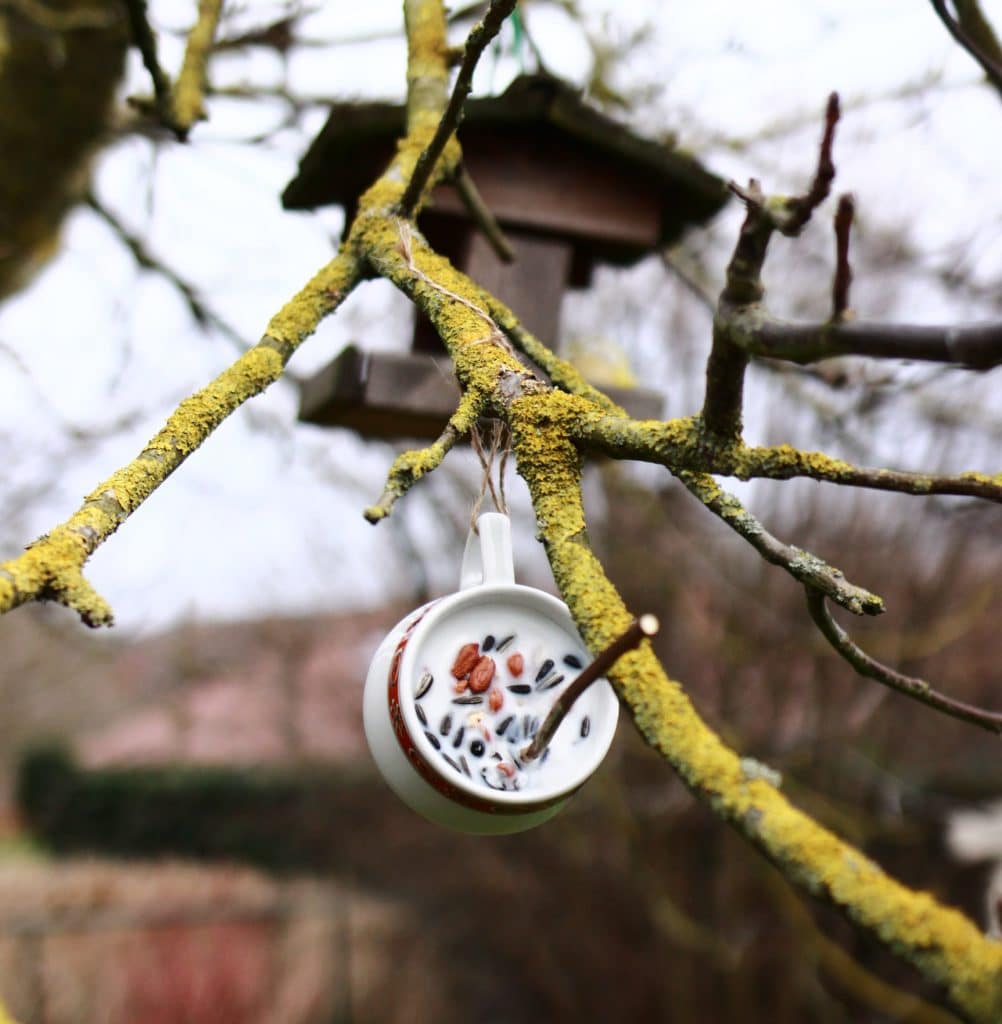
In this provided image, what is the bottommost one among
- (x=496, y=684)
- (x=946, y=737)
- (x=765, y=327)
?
(x=946, y=737)

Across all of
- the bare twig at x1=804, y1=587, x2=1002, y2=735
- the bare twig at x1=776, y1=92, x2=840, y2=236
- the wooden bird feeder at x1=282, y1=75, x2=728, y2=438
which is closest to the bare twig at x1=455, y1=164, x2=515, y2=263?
the wooden bird feeder at x1=282, y1=75, x2=728, y2=438

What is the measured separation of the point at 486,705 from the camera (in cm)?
86

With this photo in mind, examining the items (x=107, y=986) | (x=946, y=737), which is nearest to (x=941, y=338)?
(x=946, y=737)

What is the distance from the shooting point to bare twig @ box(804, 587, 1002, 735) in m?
0.79

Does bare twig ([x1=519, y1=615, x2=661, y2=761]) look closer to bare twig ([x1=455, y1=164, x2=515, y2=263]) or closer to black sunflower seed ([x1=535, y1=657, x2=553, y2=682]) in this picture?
black sunflower seed ([x1=535, y1=657, x2=553, y2=682])

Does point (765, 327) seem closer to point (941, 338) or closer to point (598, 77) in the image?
point (941, 338)

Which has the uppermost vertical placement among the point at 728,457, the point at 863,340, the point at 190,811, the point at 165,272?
the point at 863,340

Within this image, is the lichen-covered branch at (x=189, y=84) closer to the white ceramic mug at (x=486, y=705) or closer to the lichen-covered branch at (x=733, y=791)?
the white ceramic mug at (x=486, y=705)

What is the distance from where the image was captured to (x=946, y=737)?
4.44 metres

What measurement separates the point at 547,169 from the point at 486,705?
1.21m

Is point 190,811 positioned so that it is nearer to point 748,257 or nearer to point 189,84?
point 189,84

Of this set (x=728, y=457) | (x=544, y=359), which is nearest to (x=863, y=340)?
(x=728, y=457)

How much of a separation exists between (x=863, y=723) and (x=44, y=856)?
15.3 feet

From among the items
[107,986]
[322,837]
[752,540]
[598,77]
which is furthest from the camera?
[322,837]
